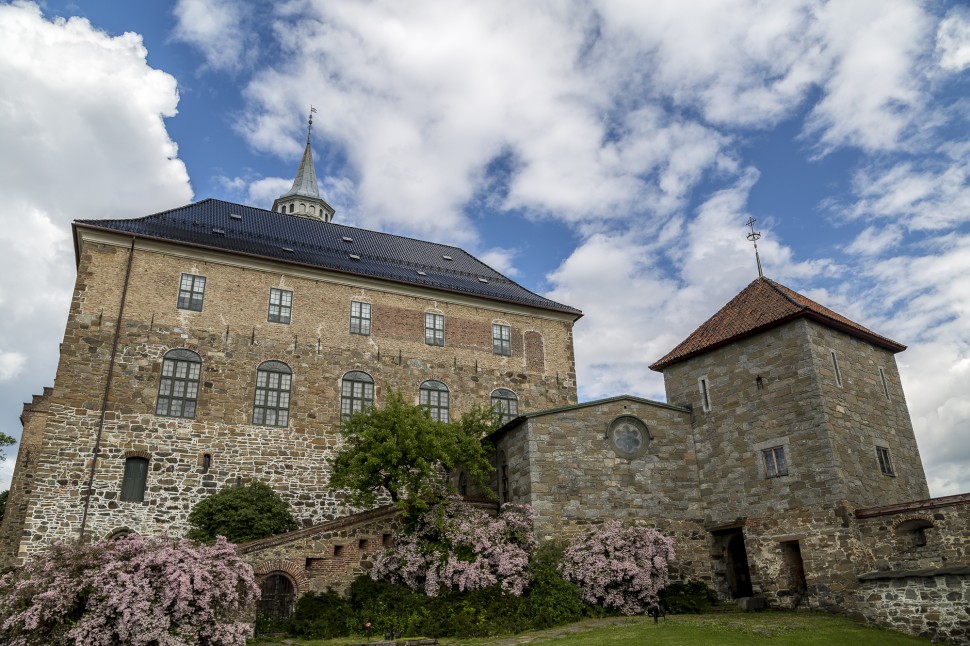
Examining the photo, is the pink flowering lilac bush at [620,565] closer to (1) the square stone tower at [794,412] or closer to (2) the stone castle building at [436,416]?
(2) the stone castle building at [436,416]

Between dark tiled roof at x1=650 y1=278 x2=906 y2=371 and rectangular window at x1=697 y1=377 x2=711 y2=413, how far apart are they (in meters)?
0.87

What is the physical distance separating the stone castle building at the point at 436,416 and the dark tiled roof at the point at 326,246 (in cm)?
18

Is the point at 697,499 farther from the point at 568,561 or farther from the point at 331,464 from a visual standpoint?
the point at 331,464

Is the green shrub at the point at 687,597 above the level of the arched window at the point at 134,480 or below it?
below

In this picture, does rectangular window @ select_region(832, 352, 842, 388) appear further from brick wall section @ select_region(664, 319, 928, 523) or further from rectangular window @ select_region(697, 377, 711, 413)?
rectangular window @ select_region(697, 377, 711, 413)

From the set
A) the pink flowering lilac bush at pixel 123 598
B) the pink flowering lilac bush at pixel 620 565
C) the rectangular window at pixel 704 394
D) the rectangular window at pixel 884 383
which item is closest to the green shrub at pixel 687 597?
the pink flowering lilac bush at pixel 620 565

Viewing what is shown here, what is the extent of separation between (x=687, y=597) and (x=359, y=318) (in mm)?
14890

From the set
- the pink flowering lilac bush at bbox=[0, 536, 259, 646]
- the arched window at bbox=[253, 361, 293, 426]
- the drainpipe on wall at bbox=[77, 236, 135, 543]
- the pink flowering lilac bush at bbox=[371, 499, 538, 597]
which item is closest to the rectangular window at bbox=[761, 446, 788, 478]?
the pink flowering lilac bush at bbox=[371, 499, 538, 597]

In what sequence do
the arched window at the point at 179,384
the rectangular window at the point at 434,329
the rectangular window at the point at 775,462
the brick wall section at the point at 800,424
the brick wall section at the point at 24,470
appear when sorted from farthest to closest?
the rectangular window at the point at 434,329 < the brick wall section at the point at 24,470 < the arched window at the point at 179,384 < the rectangular window at the point at 775,462 < the brick wall section at the point at 800,424

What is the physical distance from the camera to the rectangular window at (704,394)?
21.2m

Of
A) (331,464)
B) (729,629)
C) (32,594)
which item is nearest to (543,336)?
(331,464)

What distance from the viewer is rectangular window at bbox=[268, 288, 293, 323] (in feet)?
82.6

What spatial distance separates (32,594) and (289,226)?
19.2m

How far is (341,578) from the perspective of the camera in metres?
17.7
